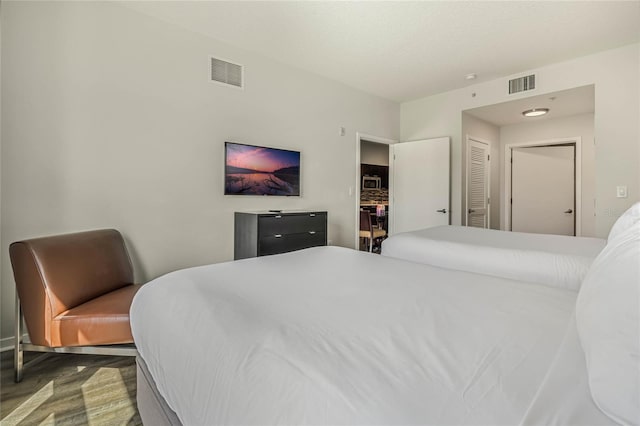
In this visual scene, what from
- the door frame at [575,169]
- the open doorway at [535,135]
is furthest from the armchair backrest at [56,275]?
the door frame at [575,169]

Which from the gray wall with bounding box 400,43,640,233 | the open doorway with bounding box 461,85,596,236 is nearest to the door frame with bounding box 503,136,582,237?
the open doorway with bounding box 461,85,596,236

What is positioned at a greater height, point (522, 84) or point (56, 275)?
point (522, 84)

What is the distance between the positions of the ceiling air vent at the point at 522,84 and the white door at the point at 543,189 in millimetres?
1850

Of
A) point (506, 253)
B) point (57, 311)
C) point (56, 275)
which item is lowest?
point (57, 311)

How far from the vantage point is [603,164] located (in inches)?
137

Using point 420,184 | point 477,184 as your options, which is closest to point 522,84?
point 477,184

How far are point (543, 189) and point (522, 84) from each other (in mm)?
2268

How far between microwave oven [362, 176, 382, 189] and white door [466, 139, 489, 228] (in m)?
2.61

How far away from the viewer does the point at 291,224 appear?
346 centimetres

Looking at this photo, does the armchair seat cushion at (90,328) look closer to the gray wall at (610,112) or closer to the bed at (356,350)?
the bed at (356,350)

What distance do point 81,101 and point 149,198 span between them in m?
0.90

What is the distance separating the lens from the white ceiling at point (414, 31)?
104 inches

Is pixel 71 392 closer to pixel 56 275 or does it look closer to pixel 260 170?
pixel 56 275

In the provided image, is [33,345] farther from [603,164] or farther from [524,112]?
[524,112]
